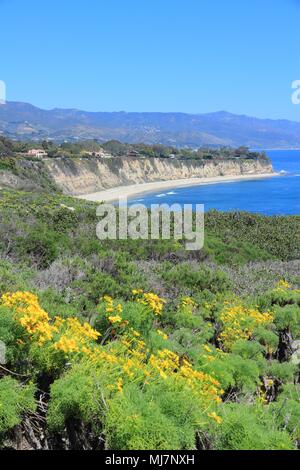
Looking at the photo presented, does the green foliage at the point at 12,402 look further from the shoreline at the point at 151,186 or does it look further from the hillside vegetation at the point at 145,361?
the shoreline at the point at 151,186

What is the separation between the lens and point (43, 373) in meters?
4.80

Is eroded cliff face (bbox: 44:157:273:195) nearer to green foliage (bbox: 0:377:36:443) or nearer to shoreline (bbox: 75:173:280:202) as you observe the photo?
shoreline (bbox: 75:173:280:202)

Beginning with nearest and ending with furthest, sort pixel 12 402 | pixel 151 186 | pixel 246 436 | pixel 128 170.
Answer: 1. pixel 12 402
2. pixel 246 436
3. pixel 151 186
4. pixel 128 170

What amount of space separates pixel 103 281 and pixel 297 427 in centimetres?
580

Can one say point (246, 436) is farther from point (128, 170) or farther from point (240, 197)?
point (128, 170)

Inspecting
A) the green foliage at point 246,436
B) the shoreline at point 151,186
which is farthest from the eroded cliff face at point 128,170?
the green foliage at point 246,436

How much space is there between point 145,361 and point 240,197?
8749 cm

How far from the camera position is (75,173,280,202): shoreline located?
85331mm

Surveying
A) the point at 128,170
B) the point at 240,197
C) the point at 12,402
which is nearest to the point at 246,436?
the point at 12,402

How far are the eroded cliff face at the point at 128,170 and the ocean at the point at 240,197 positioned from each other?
1000 centimetres

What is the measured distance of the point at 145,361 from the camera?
583cm

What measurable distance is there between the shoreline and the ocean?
289 cm

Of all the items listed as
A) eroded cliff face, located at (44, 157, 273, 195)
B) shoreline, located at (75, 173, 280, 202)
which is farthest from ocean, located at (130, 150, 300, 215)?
eroded cliff face, located at (44, 157, 273, 195)

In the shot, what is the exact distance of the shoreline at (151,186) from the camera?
85.3m
